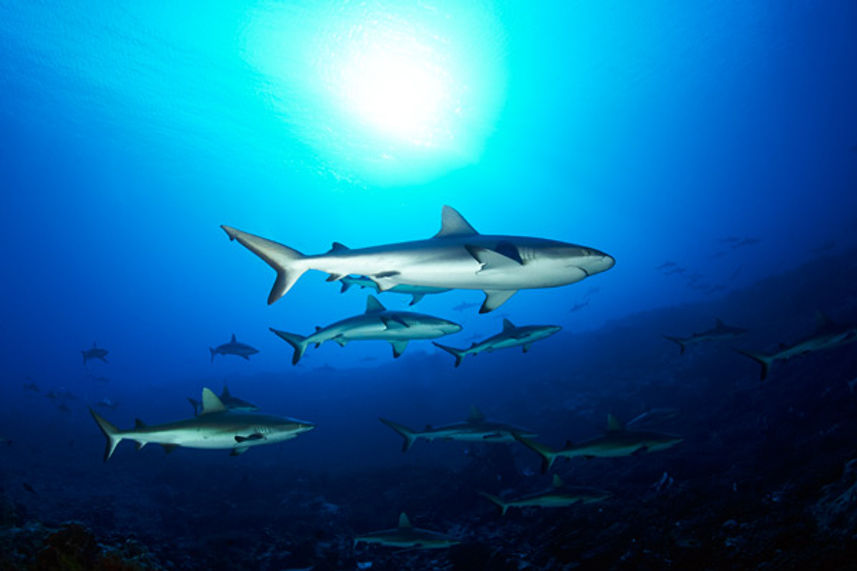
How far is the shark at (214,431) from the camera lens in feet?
16.1

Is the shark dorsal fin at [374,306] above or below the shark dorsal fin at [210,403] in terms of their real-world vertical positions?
above

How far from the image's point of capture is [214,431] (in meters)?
4.96

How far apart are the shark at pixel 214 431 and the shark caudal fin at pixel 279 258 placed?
217 centimetres

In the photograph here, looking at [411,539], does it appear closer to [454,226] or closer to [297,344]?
[297,344]

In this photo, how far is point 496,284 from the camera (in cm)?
394

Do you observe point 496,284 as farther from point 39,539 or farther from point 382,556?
point 39,539

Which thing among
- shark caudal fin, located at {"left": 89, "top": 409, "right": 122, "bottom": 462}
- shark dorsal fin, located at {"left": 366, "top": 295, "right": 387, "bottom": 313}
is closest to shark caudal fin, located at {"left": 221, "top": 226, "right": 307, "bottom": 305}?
shark caudal fin, located at {"left": 89, "top": 409, "right": 122, "bottom": 462}

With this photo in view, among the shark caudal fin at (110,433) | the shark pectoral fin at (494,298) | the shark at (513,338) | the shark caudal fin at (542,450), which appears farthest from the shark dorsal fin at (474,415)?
the shark caudal fin at (110,433)

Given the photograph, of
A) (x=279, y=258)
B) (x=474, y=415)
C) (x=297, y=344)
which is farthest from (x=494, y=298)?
(x=297, y=344)

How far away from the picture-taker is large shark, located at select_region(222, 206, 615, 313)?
3.39m

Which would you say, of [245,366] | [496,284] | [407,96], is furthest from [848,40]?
[245,366]

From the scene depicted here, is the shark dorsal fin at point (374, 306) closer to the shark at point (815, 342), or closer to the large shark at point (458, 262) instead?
the large shark at point (458, 262)

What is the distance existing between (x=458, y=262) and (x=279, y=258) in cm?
208

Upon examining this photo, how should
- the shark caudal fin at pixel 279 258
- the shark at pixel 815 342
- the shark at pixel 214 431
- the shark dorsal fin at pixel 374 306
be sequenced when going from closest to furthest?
1. the shark caudal fin at pixel 279 258
2. the shark at pixel 214 431
3. the shark at pixel 815 342
4. the shark dorsal fin at pixel 374 306
